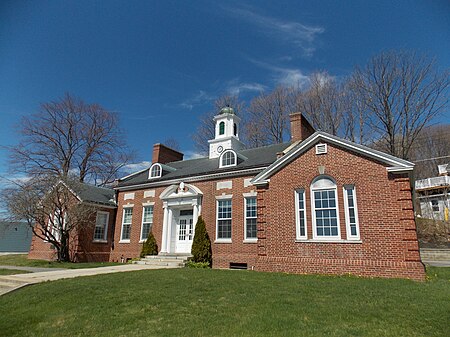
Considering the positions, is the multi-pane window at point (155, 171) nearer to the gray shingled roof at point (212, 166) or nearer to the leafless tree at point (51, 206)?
the gray shingled roof at point (212, 166)

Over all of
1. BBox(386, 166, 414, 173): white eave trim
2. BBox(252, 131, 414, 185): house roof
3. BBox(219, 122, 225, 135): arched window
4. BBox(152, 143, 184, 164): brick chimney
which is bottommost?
BBox(386, 166, 414, 173): white eave trim

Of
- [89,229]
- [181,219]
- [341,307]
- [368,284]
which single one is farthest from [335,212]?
[89,229]

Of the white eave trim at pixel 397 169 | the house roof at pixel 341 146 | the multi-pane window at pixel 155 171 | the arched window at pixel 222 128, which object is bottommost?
the white eave trim at pixel 397 169

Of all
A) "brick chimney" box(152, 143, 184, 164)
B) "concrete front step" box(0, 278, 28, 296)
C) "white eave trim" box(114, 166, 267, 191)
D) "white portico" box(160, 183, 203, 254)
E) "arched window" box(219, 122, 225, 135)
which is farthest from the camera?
"brick chimney" box(152, 143, 184, 164)

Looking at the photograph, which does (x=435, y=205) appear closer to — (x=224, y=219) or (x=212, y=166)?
(x=212, y=166)

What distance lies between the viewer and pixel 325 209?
472 inches

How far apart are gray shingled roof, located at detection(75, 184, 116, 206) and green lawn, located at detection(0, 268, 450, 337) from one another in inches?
441

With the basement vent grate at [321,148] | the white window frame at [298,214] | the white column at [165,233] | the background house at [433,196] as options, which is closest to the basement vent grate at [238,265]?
the white window frame at [298,214]

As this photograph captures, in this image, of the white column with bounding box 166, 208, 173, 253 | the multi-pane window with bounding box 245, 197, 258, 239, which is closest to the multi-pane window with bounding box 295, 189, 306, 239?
the multi-pane window with bounding box 245, 197, 258, 239

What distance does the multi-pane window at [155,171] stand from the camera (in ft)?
67.6

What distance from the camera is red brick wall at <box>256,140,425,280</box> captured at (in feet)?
34.2

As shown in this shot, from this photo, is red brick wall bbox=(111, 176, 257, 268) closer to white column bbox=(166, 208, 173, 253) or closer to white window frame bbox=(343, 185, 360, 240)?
white column bbox=(166, 208, 173, 253)

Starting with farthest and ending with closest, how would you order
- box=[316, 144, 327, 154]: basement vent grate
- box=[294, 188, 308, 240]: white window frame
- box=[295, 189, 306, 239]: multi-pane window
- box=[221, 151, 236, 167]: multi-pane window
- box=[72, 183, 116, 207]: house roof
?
1. box=[72, 183, 116, 207]: house roof
2. box=[221, 151, 236, 167]: multi-pane window
3. box=[316, 144, 327, 154]: basement vent grate
4. box=[295, 189, 306, 239]: multi-pane window
5. box=[294, 188, 308, 240]: white window frame

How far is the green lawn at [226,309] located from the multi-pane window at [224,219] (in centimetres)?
750
